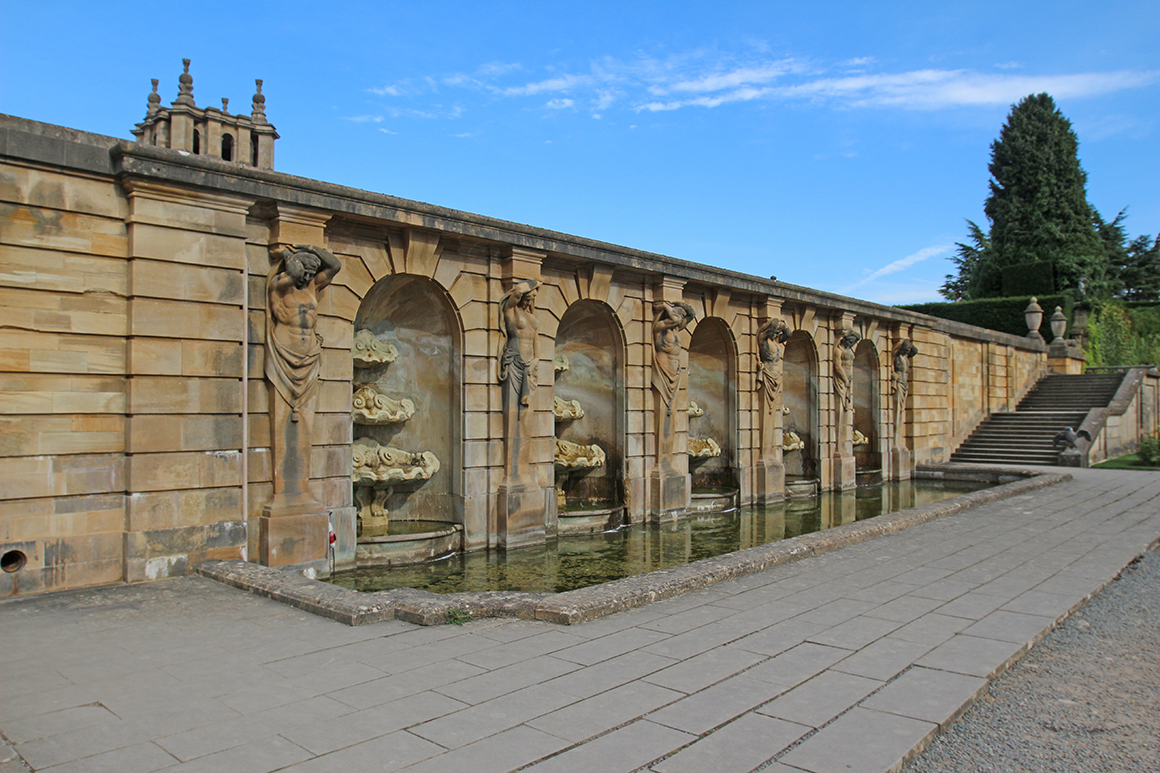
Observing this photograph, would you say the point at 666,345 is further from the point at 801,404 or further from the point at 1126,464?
the point at 1126,464

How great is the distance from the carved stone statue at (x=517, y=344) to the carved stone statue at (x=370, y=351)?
1536mm

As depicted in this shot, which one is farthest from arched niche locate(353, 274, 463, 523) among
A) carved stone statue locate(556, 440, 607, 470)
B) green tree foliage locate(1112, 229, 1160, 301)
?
green tree foliage locate(1112, 229, 1160, 301)

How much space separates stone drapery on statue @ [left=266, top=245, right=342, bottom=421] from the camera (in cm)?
805

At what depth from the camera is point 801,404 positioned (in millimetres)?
18172

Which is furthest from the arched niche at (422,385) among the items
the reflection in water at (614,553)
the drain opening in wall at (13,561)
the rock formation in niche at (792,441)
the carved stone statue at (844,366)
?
the carved stone statue at (844,366)

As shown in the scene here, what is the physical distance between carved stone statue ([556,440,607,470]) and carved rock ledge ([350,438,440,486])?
2.60m

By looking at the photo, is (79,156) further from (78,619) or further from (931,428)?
(931,428)

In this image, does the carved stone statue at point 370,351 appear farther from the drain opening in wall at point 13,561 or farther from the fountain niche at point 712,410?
the fountain niche at point 712,410

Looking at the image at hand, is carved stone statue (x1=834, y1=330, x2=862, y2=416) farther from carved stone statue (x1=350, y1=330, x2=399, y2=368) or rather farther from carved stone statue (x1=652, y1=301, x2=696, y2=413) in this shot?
carved stone statue (x1=350, y1=330, x2=399, y2=368)

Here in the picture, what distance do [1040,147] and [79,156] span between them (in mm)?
44801

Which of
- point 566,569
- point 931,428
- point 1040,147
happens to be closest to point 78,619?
point 566,569

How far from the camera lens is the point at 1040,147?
39969mm

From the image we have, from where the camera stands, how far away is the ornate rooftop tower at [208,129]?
27141mm

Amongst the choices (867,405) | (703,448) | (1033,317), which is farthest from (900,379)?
(1033,317)
